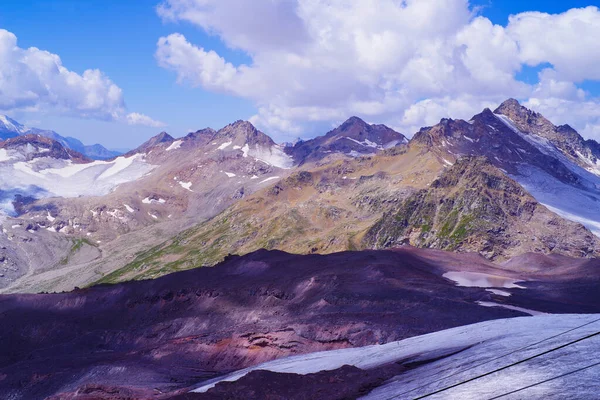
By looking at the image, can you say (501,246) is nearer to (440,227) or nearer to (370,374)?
(440,227)

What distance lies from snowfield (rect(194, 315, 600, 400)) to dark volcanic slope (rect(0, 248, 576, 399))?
13057 mm

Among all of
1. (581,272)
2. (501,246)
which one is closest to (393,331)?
(581,272)

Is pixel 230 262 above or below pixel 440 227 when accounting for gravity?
below

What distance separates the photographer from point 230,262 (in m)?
89.0

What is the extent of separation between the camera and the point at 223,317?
6138cm

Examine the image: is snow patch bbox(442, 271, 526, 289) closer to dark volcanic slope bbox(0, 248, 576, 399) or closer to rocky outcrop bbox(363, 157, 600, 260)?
dark volcanic slope bbox(0, 248, 576, 399)

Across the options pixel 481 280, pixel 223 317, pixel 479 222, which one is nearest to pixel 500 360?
pixel 223 317

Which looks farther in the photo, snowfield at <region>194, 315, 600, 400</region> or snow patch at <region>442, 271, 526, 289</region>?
snow patch at <region>442, 271, 526, 289</region>

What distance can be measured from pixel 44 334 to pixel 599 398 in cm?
7289

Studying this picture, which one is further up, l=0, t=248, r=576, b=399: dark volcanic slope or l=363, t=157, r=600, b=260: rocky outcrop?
l=363, t=157, r=600, b=260: rocky outcrop

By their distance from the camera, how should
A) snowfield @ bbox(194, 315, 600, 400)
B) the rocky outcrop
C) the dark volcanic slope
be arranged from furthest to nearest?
the rocky outcrop, the dark volcanic slope, snowfield @ bbox(194, 315, 600, 400)

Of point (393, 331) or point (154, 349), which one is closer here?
point (393, 331)

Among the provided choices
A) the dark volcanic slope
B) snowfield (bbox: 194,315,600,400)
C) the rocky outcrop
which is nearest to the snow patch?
the dark volcanic slope

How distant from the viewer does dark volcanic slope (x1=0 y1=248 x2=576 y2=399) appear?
4284 cm
